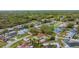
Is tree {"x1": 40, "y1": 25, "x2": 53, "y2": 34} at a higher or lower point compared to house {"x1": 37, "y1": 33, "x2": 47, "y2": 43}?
higher

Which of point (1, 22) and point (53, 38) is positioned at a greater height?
point (1, 22)

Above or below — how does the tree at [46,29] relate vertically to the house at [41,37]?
above
